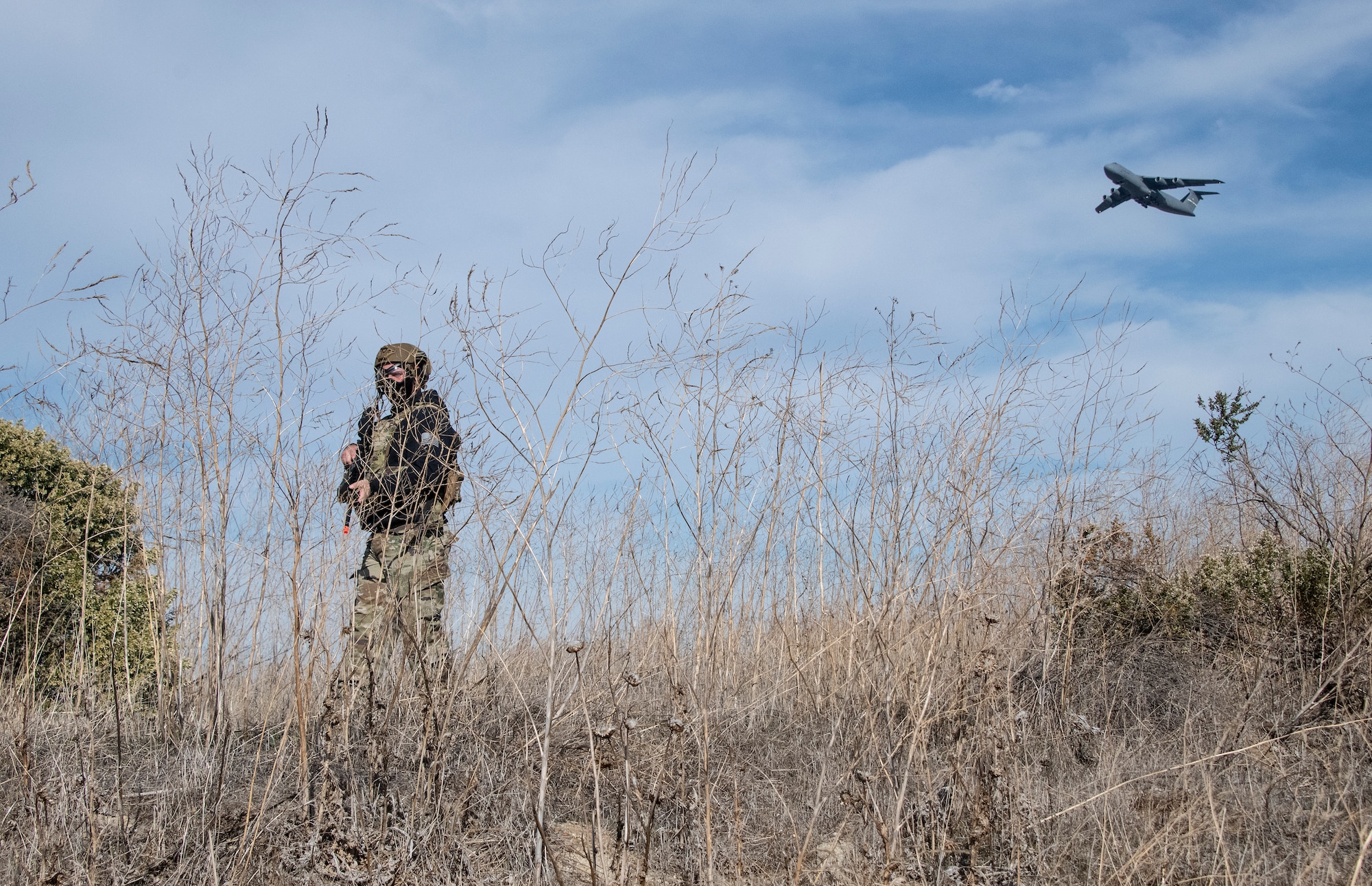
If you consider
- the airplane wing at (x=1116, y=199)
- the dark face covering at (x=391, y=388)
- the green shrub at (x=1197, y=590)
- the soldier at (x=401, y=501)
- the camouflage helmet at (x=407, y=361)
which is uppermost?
the airplane wing at (x=1116, y=199)

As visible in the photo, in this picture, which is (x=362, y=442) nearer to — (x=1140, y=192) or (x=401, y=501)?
(x=401, y=501)

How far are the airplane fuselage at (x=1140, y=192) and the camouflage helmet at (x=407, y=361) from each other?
21.9m

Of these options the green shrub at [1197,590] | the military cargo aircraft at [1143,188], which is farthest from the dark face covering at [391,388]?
the military cargo aircraft at [1143,188]

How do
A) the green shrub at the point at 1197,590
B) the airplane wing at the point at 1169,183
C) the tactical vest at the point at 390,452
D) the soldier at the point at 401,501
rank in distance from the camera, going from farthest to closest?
1. the airplane wing at the point at 1169,183
2. the green shrub at the point at 1197,590
3. the tactical vest at the point at 390,452
4. the soldier at the point at 401,501

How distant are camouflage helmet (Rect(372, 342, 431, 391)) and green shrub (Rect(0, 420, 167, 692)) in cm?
142

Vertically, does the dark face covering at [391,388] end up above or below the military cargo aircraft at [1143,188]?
below

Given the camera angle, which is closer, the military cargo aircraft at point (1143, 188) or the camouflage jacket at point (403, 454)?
the camouflage jacket at point (403, 454)

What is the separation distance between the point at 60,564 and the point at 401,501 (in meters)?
2.15

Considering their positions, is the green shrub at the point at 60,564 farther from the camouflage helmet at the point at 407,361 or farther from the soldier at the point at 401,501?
the camouflage helmet at the point at 407,361

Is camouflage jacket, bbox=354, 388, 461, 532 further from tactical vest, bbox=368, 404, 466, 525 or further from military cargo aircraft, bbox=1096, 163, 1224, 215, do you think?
military cargo aircraft, bbox=1096, 163, 1224, 215

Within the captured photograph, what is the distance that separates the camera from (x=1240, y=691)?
3.42 m

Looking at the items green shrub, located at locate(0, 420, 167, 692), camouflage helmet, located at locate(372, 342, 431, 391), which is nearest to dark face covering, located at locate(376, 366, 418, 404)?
camouflage helmet, located at locate(372, 342, 431, 391)

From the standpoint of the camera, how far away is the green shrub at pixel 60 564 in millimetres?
3748

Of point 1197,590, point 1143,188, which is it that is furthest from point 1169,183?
point 1197,590
